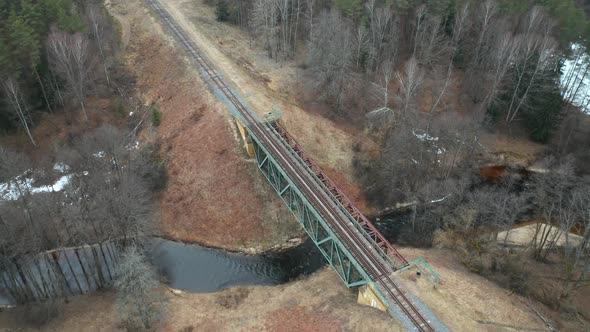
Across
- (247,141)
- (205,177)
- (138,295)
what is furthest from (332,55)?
(138,295)

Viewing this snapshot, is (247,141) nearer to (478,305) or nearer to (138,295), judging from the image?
(138,295)

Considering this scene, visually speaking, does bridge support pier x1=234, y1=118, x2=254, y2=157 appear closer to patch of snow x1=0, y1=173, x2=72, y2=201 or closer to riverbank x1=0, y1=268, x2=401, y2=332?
riverbank x1=0, y1=268, x2=401, y2=332

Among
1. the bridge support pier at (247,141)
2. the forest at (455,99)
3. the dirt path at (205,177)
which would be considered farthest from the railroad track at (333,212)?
the forest at (455,99)

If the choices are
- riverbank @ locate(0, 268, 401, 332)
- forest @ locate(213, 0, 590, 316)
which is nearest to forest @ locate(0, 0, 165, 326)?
riverbank @ locate(0, 268, 401, 332)

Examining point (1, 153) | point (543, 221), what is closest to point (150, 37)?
point (1, 153)

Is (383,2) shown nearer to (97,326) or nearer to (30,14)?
(30,14)

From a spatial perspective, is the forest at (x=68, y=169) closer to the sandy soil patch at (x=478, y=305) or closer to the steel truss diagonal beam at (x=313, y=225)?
the steel truss diagonal beam at (x=313, y=225)
